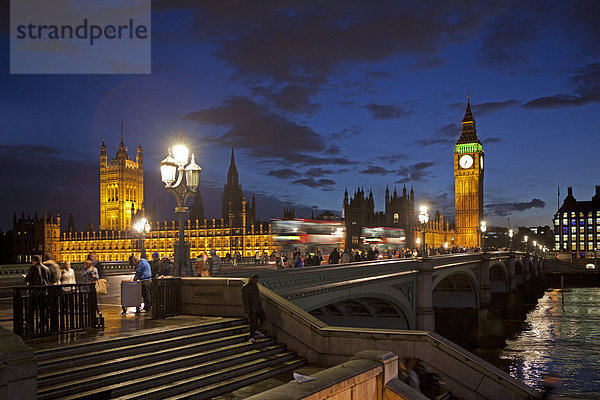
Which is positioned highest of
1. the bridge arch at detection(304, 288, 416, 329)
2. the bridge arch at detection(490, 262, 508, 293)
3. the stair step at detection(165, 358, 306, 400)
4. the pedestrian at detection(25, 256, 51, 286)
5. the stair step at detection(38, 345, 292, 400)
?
the pedestrian at detection(25, 256, 51, 286)

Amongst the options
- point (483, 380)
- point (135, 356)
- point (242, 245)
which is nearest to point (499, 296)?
point (483, 380)

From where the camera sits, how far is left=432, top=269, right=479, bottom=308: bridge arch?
52.0 m

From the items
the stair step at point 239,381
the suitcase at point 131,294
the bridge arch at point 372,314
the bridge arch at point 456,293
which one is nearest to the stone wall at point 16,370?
the stair step at point 239,381

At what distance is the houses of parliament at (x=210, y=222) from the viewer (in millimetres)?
138375

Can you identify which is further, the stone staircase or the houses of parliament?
the houses of parliament

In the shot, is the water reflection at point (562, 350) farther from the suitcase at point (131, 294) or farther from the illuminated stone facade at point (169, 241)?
Answer: the illuminated stone facade at point (169, 241)

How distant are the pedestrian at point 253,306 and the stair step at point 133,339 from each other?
75cm

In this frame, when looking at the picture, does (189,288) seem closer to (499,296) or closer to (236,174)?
(499,296)

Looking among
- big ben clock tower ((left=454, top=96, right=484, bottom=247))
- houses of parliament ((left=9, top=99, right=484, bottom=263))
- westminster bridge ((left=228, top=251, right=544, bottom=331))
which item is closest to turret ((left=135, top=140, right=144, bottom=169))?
houses of parliament ((left=9, top=99, right=484, bottom=263))

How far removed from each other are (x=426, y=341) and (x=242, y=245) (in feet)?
407

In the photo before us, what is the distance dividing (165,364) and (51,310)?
298 centimetres

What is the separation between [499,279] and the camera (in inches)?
2879

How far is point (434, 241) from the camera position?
16625cm

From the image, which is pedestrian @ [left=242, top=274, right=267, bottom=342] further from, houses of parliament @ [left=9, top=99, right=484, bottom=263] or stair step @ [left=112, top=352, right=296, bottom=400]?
houses of parliament @ [left=9, top=99, right=484, bottom=263]
